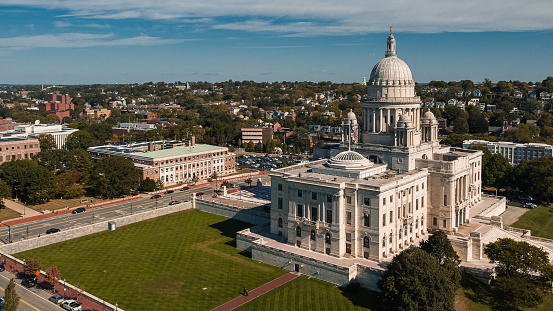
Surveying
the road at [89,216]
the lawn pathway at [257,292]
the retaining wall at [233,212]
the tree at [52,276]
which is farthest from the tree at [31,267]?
the retaining wall at [233,212]

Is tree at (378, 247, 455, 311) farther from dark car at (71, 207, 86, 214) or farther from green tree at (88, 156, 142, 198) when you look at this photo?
green tree at (88, 156, 142, 198)

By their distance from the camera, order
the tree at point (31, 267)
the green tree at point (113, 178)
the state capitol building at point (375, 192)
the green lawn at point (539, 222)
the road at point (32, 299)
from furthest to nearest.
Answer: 1. the green tree at point (113, 178)
2. the green lawn at point (539, 222)
3. the state capitol building at point (375, 192)
4. the tree at point (31, 267)
5. the road at point (32, 299)

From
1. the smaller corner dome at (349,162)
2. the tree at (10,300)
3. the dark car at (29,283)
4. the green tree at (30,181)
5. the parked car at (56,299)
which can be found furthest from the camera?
the green tree at (30,181)

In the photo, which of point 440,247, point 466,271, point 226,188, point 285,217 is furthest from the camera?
point 226,188

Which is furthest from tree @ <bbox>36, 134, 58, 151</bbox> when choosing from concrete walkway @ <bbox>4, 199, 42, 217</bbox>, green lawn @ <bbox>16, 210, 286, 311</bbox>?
green lawn @ <bbox>16, 210, 286, 311</bbox>

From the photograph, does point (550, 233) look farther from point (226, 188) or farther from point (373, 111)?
point (226, 188)

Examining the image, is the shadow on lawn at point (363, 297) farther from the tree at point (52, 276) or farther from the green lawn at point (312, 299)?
the tree at point (52, 276)

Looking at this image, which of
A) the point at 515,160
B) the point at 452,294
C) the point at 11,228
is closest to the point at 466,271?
the point at 452,294
